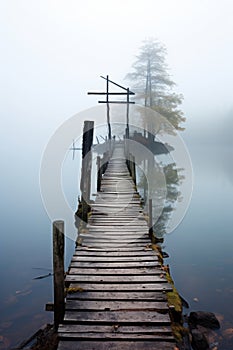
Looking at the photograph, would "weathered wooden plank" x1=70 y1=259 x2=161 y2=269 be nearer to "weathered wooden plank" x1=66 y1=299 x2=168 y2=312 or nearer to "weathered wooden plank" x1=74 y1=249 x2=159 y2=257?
"weathered wooden plank" x1=74 y1=249 x2=159 y2=257

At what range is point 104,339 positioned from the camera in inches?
149

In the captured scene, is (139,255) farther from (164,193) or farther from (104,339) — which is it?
(164,193)

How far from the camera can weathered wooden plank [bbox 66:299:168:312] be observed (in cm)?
438

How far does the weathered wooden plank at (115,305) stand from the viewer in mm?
4383

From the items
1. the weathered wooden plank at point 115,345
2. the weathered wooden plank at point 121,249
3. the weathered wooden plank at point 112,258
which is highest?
the weathered wooden plank at point 121,249

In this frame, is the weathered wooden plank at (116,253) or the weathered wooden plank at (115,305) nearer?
the weathered wooden plank at (115,305)

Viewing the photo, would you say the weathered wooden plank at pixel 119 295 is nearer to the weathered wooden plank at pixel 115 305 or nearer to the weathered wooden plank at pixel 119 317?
the weathered wooden plank at pixel 115 305

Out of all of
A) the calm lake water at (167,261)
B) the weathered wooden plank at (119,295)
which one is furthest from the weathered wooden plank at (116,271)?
the calm lake water at (167,261)

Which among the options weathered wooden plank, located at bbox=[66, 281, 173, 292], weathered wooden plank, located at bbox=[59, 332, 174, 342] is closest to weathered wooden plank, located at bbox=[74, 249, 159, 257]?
weathered wooden plank, located at bbox=[66, 281, 173, 292]

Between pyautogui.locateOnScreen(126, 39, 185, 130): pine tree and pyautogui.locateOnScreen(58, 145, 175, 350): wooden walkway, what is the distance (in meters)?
26.4

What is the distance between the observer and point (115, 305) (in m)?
4.48

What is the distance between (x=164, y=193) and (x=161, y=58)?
58.7 ft

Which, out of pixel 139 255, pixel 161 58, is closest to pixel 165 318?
pixel 139 255

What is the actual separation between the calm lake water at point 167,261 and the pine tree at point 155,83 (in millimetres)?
10916
